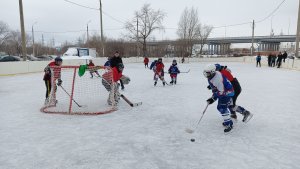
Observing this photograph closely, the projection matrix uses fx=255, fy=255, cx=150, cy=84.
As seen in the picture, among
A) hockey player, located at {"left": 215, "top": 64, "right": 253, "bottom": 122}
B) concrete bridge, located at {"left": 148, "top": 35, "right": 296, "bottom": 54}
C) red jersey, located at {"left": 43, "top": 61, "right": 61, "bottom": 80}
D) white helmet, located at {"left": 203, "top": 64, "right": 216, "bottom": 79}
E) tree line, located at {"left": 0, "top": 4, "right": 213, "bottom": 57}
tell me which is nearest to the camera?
white helmet, located at {"left": 203, "top": 64, "right": 216, "bottom": 79}

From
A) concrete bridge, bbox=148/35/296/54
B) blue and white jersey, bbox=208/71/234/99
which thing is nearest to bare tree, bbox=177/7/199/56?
concrete bridge, bbox=148/35/296/54

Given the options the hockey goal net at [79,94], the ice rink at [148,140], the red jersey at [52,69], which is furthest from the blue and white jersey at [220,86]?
the red jersey at [52,69]

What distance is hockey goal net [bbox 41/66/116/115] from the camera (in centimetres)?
596

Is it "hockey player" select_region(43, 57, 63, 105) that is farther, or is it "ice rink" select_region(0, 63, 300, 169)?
"hockey player" select_region(43, 57, 63, 105)

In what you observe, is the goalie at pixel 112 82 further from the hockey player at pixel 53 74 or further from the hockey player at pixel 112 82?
the hockey player at pixel 53 74

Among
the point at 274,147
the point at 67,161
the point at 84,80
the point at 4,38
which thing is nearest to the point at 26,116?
the point at 84,80

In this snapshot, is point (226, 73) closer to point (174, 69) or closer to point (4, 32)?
point (174, 69)

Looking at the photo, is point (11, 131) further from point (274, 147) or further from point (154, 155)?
point (274, 147)

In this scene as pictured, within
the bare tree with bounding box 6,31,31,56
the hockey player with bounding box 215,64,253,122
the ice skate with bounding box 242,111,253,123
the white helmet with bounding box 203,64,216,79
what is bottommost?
the ice skate with bounding box 242,111,253,123

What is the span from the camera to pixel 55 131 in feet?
14.3

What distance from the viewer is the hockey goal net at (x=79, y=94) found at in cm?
596

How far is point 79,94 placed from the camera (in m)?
7.23

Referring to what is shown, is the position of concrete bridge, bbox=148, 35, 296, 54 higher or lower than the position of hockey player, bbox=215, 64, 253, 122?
higher

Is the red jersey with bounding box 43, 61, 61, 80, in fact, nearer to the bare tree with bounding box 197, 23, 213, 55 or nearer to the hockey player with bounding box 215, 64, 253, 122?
the hockey player with bounding box 215, 64, 253, 122
